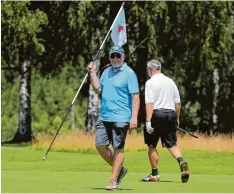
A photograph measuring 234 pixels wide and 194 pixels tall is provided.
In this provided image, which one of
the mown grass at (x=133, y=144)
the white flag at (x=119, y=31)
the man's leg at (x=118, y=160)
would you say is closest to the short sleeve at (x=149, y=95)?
the white flag at (x=119, y=31)

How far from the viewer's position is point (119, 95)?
39.3ft

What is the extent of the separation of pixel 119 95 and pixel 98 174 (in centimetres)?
321

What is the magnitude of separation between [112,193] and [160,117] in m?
2.86

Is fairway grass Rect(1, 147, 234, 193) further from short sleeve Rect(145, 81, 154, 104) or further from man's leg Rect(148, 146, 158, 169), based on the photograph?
short sleeve Rect(145, 81, 154, 104)

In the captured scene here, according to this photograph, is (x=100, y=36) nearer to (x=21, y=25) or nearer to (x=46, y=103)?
(x=21, y=25)

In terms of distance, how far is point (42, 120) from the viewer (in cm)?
7994

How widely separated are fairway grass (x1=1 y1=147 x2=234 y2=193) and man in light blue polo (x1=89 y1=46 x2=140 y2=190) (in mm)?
572

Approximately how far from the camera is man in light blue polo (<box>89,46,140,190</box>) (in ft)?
39.2

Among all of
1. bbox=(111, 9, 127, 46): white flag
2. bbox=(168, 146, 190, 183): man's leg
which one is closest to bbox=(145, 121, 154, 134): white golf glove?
bbox=(168, 146, 190, 183): man's leg

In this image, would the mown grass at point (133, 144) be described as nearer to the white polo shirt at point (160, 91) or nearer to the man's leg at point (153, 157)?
the man's leg at point (153, 157)

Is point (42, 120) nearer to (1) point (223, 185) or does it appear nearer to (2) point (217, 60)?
(2) point (217, 60)

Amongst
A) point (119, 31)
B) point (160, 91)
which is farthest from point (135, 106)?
point (119, 31)

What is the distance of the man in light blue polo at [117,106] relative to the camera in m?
12.0

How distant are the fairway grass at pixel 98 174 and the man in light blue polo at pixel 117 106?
57cm
